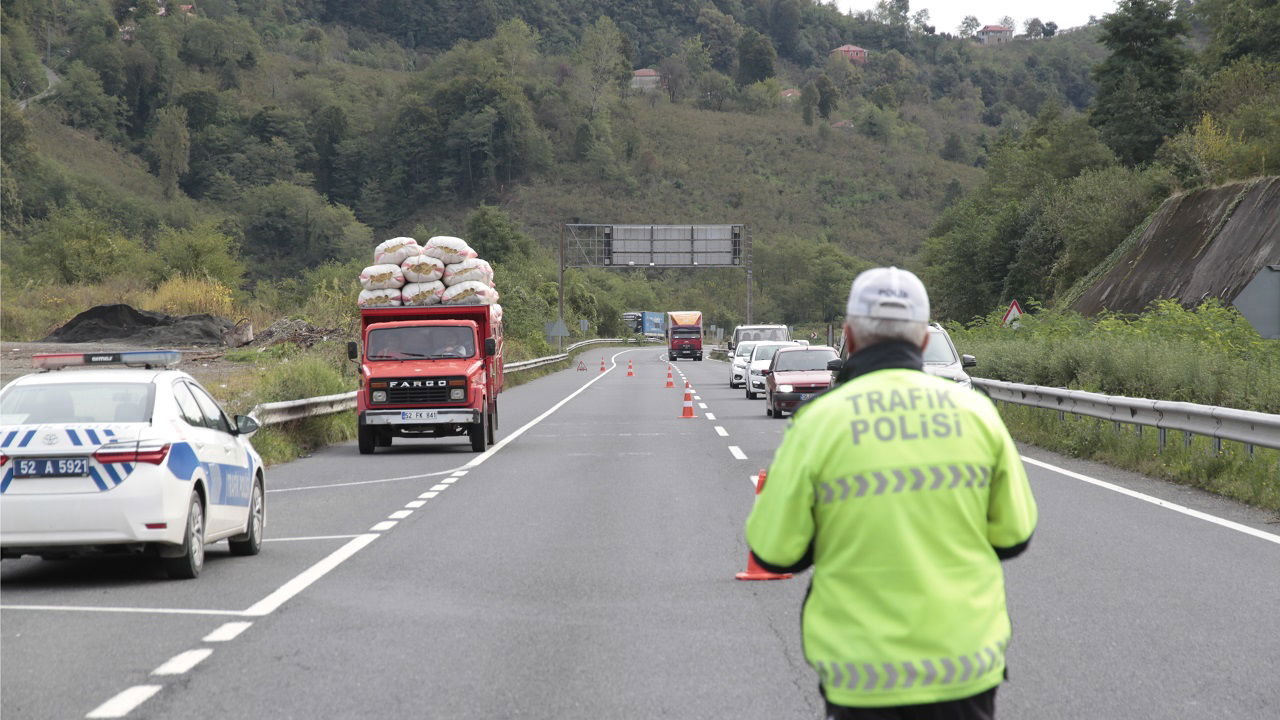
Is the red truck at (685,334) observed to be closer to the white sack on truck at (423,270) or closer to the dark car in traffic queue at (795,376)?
the dark car in traffic queue at (795,376)

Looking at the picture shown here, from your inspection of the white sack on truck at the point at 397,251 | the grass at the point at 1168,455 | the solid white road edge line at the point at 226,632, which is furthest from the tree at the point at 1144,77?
the solid white road edge line at the point at 226,632

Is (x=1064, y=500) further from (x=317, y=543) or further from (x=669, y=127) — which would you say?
(x=669, y=127)

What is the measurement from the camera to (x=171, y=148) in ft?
477

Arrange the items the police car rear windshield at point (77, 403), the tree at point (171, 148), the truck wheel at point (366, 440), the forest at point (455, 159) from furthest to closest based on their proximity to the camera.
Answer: the tree at point (171, 148) < the forest at point (455, 159) < the truck wheel at point (366, 440) < the police car rear windshield at point (77, 403)

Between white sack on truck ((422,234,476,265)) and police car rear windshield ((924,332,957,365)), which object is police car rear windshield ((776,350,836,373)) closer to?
police car rear windshield ((924,332,957,365))

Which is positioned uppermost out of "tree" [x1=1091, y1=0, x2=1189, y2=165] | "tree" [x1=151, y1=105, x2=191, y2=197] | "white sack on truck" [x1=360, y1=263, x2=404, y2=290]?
"tree" [x1=151, y1=105, x2=191, y2=197]

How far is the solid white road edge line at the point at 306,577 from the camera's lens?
8695 millimetres

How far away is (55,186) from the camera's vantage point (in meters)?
118

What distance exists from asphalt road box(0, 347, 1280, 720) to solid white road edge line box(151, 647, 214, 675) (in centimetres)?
3

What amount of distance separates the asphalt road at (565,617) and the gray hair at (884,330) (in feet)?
9.39

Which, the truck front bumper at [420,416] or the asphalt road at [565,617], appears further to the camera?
the truck front bumper at [420,416]

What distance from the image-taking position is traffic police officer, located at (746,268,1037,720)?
3320 millimetres

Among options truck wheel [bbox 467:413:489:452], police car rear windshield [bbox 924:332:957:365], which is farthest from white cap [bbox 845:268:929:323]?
police car rear windshield [bbox 924:332:957:365]

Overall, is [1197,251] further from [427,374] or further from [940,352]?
[427,374]
